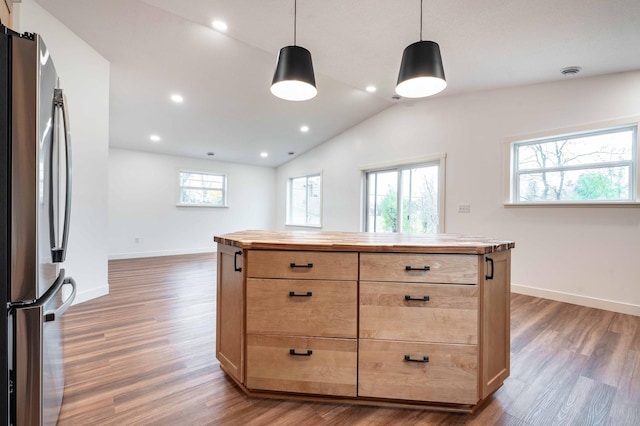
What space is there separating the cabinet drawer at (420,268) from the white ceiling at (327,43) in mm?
2141

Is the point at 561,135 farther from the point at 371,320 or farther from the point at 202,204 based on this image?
the point at 202,204

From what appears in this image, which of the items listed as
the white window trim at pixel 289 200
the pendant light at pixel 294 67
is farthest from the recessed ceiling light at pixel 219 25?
the white window trim at pixel 289 200

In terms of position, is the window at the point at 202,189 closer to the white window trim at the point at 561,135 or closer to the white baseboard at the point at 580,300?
the white window trim at the point at 561,135

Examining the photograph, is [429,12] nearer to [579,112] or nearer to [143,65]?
[579,112]

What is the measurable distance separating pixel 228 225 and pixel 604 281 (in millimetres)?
7412

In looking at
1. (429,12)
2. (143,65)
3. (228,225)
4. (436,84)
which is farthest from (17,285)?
(228,225)

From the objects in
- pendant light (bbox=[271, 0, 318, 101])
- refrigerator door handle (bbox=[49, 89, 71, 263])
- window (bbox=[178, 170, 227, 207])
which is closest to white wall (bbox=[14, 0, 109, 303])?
refrigerator door handle (bbox=[49, 89, 71, 263])

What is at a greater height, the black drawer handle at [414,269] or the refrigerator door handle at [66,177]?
the refrigerator door handle at [66,177]

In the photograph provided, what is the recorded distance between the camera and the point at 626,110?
3109 millimetres

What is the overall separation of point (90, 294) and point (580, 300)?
570cm

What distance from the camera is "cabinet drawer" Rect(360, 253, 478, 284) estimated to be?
1.46 m

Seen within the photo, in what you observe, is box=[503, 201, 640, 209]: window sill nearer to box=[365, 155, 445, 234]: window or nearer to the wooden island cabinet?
box=[365, 155, 445, 234]: window

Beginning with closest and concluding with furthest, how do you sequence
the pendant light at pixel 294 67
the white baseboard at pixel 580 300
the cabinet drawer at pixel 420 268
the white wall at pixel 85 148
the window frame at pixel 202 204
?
1. the cabinet drawer at pixel 420 268
2. the pendant light at pixel 294 67
3. the white wall at pixel 85 148
4. the white baseboard at pixel 580 300
5. the window frame at pixel 202 204

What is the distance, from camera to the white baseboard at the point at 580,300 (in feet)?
10.2
